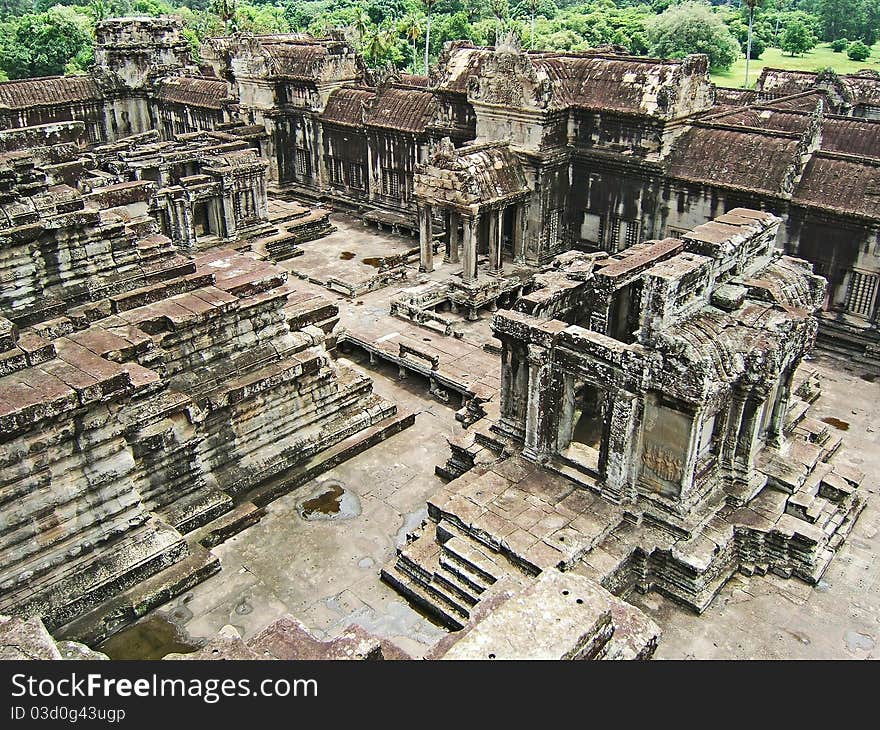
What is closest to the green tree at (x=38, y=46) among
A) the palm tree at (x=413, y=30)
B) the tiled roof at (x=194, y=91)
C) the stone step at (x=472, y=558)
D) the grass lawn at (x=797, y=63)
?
the tiled roof at (x=194, y=91)

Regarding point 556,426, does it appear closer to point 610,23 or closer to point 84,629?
point 84,629

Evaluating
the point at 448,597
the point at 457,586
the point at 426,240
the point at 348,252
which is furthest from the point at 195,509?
the point at 348,252

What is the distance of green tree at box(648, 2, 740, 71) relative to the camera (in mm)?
89938

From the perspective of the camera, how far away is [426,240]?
32812 millimetres

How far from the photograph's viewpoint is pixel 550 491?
18641 millimetres

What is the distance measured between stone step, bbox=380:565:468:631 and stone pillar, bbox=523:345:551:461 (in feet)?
14.3

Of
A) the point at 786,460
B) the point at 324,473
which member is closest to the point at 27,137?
the point at 324,473

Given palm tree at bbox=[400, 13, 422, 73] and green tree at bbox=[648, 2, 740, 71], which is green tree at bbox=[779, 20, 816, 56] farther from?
palm tree at bbox=[400, 13, 422, 73]

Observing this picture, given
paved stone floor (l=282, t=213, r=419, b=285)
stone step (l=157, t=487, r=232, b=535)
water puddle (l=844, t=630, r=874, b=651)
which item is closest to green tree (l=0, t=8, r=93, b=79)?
paved stone floor (l=282, t=213, r=419, b=285)

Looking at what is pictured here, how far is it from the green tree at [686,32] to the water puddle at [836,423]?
247 feet

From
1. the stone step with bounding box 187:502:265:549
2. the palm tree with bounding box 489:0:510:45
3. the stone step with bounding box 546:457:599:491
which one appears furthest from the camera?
the palm tree with bounding box 489:0:510:45

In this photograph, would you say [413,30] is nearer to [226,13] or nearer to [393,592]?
[226,13]

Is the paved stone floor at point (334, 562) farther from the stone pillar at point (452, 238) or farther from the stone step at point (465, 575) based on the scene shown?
the stone pillar at point (452, 238)
